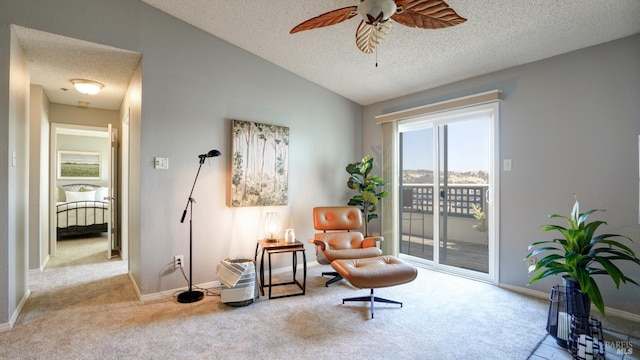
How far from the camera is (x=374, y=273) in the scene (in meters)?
2.47

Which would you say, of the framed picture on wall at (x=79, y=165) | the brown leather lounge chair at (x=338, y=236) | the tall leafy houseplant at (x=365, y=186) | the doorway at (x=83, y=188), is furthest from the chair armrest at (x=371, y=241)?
the framed picture on wall at (x=79, y=165)

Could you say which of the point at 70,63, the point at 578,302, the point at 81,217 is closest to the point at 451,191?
the point at 578,302

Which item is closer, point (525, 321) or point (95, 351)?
point (95, 351)

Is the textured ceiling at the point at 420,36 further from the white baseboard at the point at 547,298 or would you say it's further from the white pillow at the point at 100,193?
the white pillow at the point at 100,193

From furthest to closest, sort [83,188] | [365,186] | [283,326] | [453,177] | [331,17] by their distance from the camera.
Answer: [83,188]
[365,186]
[453,177]
[283,326]
[331,17]

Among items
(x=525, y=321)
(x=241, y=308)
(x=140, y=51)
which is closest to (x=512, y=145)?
(x=525, y=321)

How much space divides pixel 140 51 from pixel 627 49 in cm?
432

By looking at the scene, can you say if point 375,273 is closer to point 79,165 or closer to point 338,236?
point 338,236

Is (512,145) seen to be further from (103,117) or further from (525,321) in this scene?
(103,117)

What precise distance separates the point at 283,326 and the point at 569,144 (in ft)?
10.1

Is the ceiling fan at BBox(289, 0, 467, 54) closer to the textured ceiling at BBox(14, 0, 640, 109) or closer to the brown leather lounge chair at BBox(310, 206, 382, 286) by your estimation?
the textured ceiling at BBox(14, 0, 640, 109)

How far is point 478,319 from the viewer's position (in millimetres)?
2510

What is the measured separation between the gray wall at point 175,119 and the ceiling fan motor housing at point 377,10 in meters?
1.98

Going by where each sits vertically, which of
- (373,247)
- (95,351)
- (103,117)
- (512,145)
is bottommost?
(95,351)
